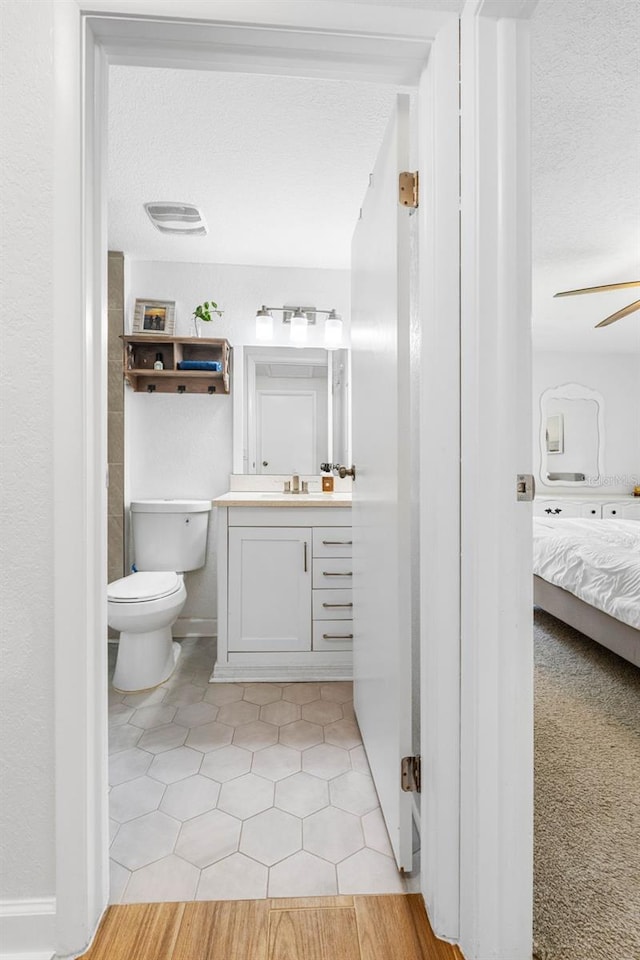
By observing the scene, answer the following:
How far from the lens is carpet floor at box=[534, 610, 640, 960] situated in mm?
1063

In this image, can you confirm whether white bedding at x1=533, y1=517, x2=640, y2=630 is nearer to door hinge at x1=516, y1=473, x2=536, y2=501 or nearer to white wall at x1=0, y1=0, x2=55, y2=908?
door hinge at x1=516, y1=473, x2=536, y2=501

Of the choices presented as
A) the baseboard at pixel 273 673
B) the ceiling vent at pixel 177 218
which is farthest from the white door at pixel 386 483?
the ceiling vent at pixel 177 218

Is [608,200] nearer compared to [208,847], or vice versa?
[208,847]

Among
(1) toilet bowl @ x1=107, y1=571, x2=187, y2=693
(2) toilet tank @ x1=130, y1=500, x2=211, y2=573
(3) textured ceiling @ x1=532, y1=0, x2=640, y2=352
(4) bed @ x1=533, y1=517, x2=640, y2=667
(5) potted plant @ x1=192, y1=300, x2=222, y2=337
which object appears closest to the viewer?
(3) textured ceiling @ x1=532, y1=0, x2=640, y2=352

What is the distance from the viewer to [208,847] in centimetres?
131

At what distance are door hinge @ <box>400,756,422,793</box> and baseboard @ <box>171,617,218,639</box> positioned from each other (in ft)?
6.59

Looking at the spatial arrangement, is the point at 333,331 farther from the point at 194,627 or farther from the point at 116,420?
the point at 194,627

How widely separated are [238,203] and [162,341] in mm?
897

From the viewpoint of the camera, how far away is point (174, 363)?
291 cm

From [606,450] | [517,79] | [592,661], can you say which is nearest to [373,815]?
[592,661]

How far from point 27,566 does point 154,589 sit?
4.24 ft

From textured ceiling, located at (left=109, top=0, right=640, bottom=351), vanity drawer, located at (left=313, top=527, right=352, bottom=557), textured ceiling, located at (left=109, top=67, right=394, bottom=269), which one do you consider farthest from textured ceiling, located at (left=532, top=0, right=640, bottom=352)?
vanity drawer, located at (left=313, top=527, right=352, bottom=557)

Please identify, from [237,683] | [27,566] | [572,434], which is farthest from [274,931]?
[572,434]

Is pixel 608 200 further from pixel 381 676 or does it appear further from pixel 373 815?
pixel 373 815
